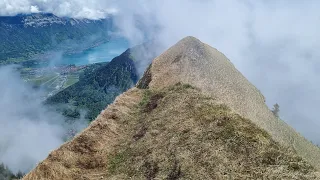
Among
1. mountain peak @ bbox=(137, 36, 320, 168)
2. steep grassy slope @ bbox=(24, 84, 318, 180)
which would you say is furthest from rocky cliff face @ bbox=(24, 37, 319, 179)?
mountain peak @ bbox=(137, 36, 320, 168)

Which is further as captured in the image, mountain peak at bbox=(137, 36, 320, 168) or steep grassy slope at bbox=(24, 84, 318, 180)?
mountain peak at bbox=(137, 36, 320, 168)

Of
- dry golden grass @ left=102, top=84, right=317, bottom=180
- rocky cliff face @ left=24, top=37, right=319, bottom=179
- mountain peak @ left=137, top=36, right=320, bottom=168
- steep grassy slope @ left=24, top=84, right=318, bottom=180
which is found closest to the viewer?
dry golden grass @ left=102, top=84, right=317, bottom=180

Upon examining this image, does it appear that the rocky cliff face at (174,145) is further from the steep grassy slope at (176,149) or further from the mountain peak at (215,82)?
the mountain peak at (215,82)

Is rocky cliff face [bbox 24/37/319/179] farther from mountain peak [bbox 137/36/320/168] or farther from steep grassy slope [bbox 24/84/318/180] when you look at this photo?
mountain peak [bbox 137/36/320/168]

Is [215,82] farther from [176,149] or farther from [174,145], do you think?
[176,149]

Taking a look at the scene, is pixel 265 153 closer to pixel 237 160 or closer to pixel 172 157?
pixel 237 160

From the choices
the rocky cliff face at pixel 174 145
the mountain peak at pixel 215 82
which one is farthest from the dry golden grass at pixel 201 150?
the mountain peak at pixel 215 82

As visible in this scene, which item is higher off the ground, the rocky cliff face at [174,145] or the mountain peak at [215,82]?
the mountain peak at [215,82]

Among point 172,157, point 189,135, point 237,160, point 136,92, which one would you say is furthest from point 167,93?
point 237,160
